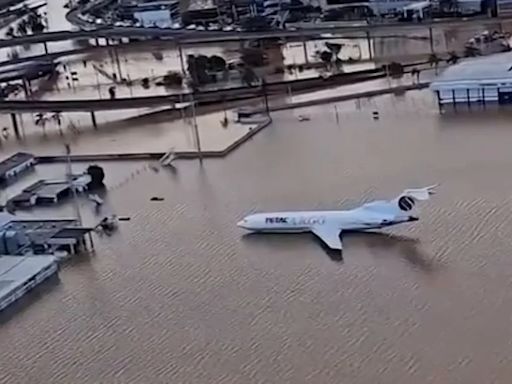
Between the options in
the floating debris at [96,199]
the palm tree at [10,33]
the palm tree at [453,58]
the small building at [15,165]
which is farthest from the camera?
the palm tree at [10,33]

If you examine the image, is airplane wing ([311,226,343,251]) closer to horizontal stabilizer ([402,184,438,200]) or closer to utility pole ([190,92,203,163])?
horizontal stabilizer ([402,184,438,200])

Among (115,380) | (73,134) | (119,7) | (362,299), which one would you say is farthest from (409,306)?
(119,7)

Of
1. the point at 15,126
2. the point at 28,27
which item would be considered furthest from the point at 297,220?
the point at 28,27

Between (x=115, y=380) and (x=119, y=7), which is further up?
(x=119, y=7)

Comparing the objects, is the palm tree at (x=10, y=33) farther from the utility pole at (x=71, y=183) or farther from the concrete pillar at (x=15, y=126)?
the utility pole at (x=71, y=183)

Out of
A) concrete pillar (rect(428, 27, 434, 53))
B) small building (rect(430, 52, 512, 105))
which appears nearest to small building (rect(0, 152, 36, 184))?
small building (rect(430, 52, 512, 105))

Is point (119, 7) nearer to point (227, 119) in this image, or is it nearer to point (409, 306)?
point (227, 119)

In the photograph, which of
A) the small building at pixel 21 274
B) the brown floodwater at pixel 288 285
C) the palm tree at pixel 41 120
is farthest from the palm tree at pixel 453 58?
the small building at pixel 21 274
